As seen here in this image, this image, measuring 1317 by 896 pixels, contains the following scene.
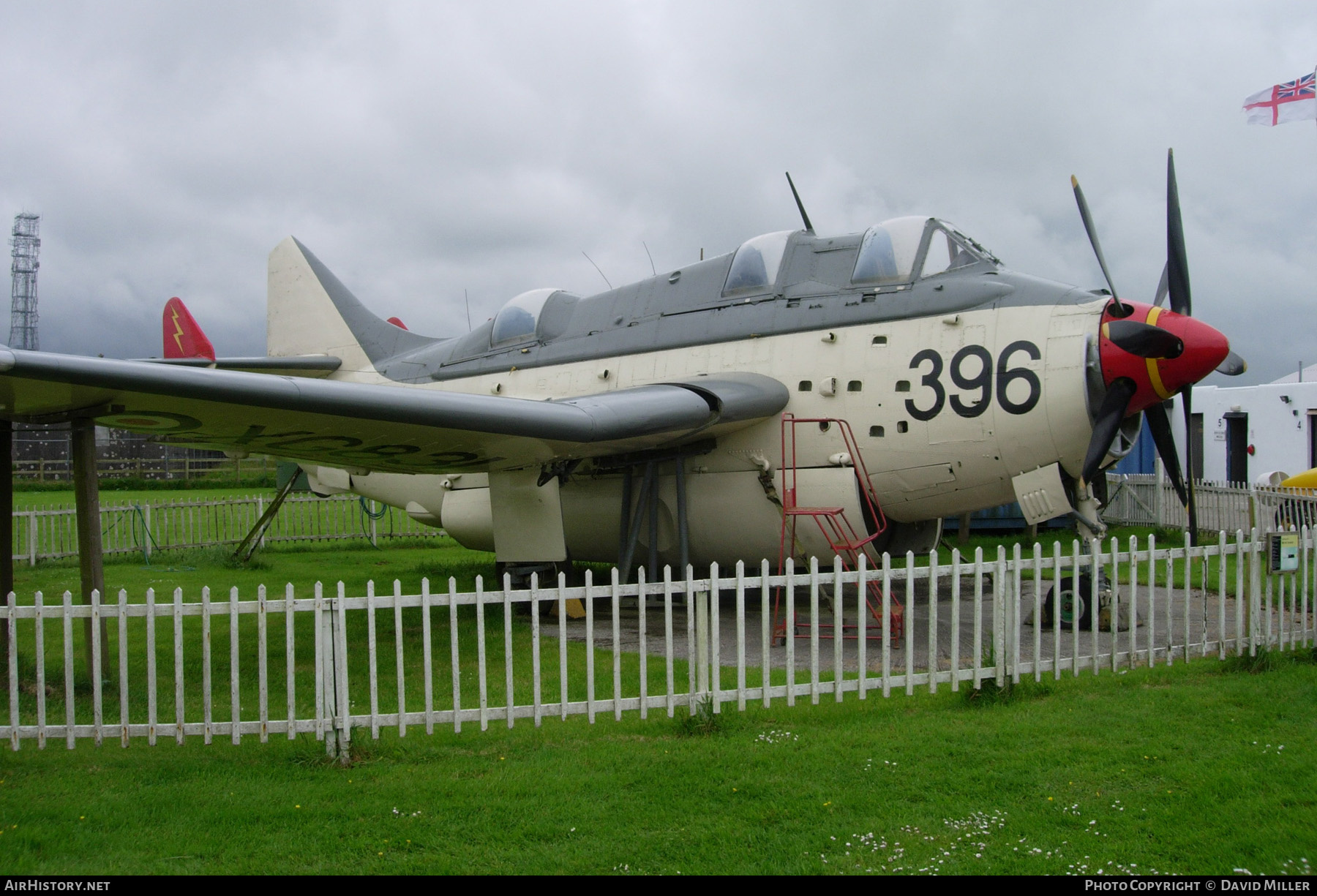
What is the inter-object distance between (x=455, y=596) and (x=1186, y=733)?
4.63 metres

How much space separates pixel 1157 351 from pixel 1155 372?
0.80 feet

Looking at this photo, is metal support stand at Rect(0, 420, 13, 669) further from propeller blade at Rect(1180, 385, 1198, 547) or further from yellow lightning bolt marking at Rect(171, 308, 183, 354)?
yellow lightning bolt marking at Rect(171, 308, 183, 354)

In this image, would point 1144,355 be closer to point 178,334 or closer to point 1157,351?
point 1157,351

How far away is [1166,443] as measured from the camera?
9.50 meters

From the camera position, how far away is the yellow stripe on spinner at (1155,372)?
829 centimetres

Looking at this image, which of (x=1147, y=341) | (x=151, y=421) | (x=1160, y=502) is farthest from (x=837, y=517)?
(x=1160, y=502)

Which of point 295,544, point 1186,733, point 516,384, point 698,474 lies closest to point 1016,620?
point 1186,733

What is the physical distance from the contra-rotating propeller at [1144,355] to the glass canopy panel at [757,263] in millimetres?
3273

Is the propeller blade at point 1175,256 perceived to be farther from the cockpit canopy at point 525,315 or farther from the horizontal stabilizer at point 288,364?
the horizontal stabilizer at point 288,364

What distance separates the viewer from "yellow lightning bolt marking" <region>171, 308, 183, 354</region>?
55.5 feet

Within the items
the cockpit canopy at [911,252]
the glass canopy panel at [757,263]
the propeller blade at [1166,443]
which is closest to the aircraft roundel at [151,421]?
the glass canopy panel at [757,263]

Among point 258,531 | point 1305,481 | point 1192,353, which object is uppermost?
point 1192,353

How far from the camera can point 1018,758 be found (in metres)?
5.25

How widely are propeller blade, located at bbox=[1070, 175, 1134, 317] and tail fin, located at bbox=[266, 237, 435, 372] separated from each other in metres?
10.4
